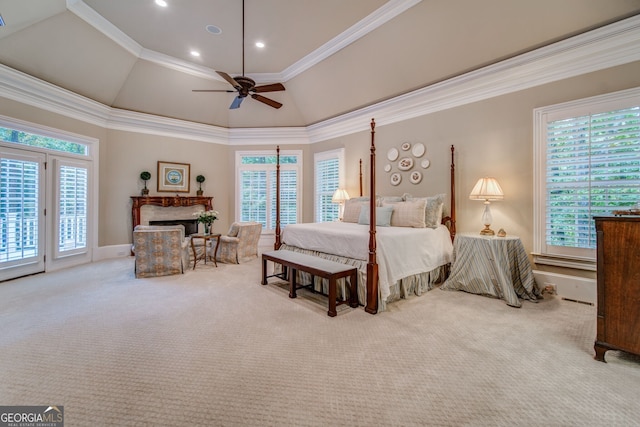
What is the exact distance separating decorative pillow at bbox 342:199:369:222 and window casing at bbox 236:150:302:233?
247cm

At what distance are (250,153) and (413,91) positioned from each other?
14.4ft

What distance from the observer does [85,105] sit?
5262 mm

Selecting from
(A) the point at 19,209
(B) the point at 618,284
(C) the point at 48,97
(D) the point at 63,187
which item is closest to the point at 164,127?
(C) the point at 48,97

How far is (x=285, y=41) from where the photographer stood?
15.2ft

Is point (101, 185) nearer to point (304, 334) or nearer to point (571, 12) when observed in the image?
point (304, 334)

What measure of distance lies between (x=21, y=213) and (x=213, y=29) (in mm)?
4167

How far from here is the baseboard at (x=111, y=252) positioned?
5727 mm

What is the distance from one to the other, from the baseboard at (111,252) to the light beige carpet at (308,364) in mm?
2507

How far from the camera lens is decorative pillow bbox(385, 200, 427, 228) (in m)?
4.02

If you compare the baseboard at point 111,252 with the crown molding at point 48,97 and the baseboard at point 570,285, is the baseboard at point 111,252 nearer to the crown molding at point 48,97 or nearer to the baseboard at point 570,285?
the crown molding at point 48,97

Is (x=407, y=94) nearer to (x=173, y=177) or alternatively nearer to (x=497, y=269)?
(x=497, y=269)

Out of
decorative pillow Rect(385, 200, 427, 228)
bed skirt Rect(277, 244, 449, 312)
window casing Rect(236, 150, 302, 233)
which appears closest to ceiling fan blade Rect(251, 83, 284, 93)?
bed skirt Rect(277, 244, 449, 312)

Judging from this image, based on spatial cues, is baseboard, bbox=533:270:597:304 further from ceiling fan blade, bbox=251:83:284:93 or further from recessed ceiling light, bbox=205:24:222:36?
recessed ceiling light, bbox=205:24:222:36

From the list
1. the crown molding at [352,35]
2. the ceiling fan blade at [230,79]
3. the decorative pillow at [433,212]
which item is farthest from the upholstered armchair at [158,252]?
the decorative pillow at [433,212]
